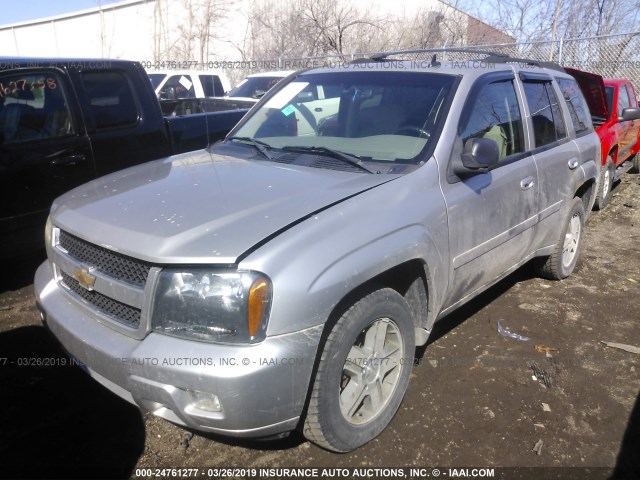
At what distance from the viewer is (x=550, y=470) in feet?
8.57

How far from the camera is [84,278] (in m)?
2.52

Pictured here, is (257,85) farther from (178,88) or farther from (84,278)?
(84,278)

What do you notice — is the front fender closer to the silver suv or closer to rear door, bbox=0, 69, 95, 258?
the silver suv

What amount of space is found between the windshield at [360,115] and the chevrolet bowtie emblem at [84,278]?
4.87 ft

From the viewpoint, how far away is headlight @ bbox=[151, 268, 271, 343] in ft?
6.88

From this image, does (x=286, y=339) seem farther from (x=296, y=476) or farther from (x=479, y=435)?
(x=479, y=435)

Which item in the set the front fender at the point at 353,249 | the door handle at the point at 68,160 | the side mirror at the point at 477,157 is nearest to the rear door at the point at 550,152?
the side mirror at the point at 477,157

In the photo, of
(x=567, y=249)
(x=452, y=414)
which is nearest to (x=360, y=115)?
(x=452, y=414)

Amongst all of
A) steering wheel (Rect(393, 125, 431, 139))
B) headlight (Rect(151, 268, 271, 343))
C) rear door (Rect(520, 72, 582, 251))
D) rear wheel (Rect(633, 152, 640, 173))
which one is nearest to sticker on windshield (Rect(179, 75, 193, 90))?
rear door (Rect(520, 72, 582, 251))

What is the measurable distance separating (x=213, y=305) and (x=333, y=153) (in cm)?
136

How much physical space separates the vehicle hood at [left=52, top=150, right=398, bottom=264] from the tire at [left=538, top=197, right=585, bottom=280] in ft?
8.19

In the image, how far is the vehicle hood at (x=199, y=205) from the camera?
2199mm

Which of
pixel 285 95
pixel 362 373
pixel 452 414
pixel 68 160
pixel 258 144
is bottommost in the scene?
pixel 452 414

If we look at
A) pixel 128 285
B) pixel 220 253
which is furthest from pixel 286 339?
pixel 128 285
